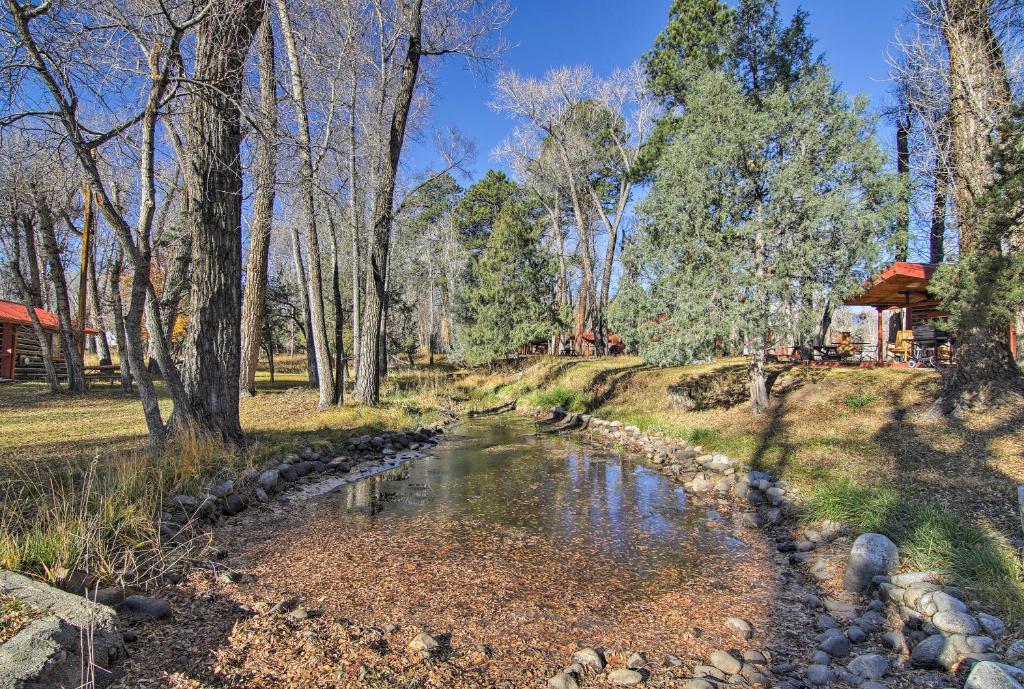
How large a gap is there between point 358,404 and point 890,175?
987 cm

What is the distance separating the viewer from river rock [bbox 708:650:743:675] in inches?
115

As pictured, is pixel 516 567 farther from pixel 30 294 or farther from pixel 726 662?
pixel 30 294

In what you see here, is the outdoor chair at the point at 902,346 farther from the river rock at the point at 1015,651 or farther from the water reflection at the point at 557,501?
the river rock at the point at 1015,651

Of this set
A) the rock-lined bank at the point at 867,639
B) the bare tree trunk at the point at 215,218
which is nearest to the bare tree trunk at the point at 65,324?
A: the bare tree trunk at the point at 215,218

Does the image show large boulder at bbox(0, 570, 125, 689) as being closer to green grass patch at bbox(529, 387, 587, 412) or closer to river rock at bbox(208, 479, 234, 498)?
river rock at bbox(208, 479, 234, 498)

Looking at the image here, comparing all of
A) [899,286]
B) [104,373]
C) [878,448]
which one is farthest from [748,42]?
[104,373]

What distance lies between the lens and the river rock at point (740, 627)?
3.35 meters

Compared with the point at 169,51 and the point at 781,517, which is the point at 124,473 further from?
the point at 781,517

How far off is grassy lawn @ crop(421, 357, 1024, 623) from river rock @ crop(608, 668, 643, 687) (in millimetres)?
2236

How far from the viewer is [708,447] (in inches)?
328

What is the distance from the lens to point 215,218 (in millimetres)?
6438

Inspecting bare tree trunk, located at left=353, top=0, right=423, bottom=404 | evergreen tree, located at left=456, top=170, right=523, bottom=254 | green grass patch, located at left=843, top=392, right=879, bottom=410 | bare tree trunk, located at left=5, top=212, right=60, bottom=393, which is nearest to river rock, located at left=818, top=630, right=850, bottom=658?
green grass patch, located at left=843, top=392, right=879, bottom=410

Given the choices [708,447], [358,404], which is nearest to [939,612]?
[708,447]

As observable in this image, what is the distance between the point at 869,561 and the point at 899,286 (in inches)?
426
